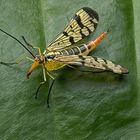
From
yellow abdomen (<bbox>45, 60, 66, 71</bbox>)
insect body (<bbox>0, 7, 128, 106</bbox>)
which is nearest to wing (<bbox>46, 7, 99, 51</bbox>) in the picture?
insect body (<bbox>0, 7, 128, 106</bbox>)

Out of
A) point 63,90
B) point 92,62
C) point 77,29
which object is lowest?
point 63,90

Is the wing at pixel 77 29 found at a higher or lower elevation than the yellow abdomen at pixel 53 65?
higher

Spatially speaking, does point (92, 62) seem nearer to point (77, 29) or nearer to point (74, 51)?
point (74, 51)

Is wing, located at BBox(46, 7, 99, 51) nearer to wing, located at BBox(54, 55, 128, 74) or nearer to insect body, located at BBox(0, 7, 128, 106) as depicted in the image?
insect body, located at BBox(0, 7, 128, 106)

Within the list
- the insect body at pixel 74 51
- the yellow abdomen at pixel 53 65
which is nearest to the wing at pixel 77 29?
the insect body at pixel 74 51

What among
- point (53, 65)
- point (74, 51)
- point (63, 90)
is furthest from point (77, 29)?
point (63, 90)

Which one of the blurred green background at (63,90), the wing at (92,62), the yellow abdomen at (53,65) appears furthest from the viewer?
the yellow abdomen at (53,65)

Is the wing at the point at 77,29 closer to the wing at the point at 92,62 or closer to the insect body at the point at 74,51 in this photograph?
the insect body at the point at 74,51

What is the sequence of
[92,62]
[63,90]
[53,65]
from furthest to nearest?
[53,65], [92,62], [63,90]
